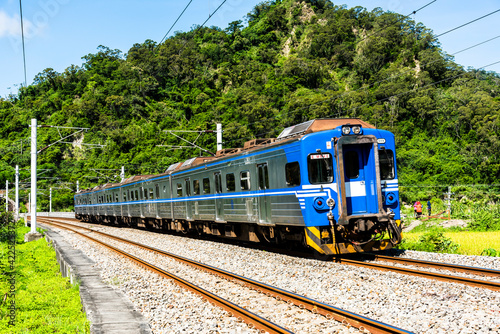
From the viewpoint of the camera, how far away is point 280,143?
12.8m

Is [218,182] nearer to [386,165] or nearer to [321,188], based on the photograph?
[321,188]

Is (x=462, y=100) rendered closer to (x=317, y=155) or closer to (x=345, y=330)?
(x=317, y=155)

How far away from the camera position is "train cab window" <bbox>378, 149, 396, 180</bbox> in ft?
40.9

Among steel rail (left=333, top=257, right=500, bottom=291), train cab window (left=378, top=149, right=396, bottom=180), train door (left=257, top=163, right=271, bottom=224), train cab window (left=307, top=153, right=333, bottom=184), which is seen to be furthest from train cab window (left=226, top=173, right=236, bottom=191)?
steel rail (left=333, top=257, right=500, bottom=291)

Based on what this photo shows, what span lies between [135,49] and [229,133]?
7615 centimetres

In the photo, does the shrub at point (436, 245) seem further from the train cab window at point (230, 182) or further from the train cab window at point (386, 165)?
the train cab window at point (230, 182)

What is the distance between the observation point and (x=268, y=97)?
9081 cm

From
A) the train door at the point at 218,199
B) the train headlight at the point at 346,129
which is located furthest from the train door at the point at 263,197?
the train door at the point at 218,199

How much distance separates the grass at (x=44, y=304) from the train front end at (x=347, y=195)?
5518 millimetres

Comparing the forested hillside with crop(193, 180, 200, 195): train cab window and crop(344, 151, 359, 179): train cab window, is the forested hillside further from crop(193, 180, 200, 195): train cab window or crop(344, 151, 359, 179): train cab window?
crop(344, 151, 359, 179): train cab window

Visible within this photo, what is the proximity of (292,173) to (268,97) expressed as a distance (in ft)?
262

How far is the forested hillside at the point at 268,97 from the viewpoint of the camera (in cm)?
7175

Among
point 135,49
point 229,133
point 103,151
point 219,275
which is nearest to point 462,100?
point 229,133

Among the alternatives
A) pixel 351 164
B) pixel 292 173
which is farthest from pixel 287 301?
pixel 351 164
